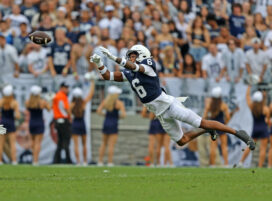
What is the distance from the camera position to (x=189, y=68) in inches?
741

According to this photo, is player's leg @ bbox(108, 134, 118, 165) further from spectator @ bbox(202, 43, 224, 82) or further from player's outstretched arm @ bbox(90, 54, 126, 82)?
player's outstretched arm @ bbox(90, 54, 126, 82)

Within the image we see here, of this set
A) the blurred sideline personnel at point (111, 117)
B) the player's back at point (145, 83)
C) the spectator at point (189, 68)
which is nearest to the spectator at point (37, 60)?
the blurred sideline personnel at point (111, 117)

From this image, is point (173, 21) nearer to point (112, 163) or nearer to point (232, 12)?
point (232, 12)

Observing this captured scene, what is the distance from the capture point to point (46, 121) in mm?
18406

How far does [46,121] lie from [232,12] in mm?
5954

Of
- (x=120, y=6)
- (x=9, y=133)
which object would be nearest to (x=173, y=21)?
(x=120, y=6)

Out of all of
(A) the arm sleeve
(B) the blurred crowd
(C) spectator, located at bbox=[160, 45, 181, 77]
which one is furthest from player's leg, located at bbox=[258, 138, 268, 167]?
(A) the arm sleeve

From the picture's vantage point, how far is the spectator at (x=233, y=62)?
18.7 meters

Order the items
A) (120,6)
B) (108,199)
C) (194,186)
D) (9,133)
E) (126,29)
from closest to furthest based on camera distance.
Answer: (108,199) < (194,186) < (9,133) < (126,29) < (120,6)

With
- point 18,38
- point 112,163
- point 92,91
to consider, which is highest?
point 18,38

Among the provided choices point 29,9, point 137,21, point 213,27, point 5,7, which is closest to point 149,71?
point 137,21

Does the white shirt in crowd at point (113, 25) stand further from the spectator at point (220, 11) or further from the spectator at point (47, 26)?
the spectator at point (220, 11)

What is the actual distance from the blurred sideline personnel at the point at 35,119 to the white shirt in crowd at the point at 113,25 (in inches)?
107

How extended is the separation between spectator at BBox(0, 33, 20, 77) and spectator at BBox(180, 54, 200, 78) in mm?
3875
